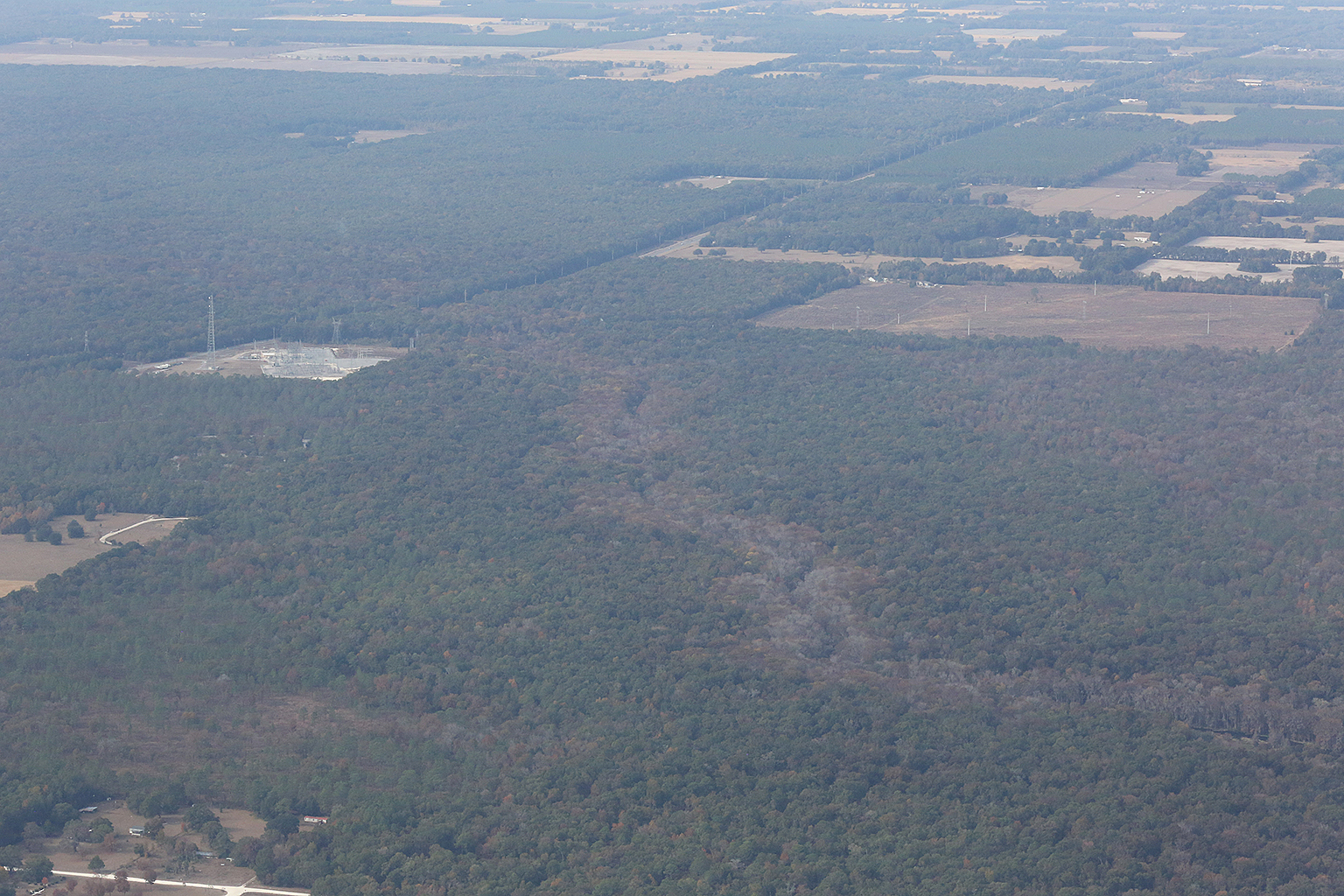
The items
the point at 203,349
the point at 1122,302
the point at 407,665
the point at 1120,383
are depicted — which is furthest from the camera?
the point at 1122,302

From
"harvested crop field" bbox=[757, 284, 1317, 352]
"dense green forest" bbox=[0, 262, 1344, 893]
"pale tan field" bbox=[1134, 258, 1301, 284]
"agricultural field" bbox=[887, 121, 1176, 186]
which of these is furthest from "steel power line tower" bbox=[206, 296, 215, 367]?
"agricultural field" bbox=[887, 121, 1176, 186]

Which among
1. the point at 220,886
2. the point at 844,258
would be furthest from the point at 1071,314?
the point at 220,886

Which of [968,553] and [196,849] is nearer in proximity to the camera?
[196,849]

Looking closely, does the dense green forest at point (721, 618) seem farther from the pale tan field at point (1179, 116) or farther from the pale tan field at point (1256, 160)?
the pale tan field at point (1179, 116)

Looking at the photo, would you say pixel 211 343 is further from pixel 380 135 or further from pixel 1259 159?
pixel 1259 159

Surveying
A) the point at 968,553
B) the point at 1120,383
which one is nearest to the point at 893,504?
the point at 968,553

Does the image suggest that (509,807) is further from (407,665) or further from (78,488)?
(78,488)

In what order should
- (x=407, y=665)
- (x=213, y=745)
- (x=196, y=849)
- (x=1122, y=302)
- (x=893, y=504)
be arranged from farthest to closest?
1. (x=1122, y=302)
2. (x=893, y=504)
3. (x=407, y=665)
4. (x=213, y=745)
5. (x=196, y=849)
